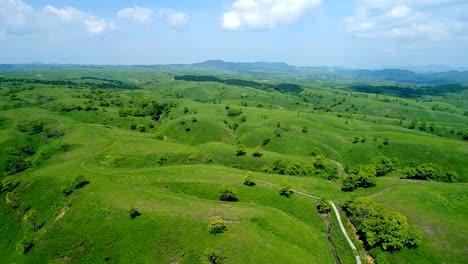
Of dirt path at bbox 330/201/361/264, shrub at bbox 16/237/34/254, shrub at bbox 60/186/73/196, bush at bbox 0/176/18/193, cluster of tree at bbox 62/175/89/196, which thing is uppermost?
cluster of tree at bbox 62/175/89/196

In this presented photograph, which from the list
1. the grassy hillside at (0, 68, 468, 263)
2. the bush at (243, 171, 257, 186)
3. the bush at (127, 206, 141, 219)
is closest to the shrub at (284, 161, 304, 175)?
the grassy hillside at (0, 68, 468, 263)

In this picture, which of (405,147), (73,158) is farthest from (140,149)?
(405,147)

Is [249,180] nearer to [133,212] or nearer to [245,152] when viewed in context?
[133,212]

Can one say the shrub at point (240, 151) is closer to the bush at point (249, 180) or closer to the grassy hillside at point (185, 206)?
the grassy hillside at point (185, 206)

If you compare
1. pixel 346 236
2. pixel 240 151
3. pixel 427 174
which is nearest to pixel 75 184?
pixel 240 151

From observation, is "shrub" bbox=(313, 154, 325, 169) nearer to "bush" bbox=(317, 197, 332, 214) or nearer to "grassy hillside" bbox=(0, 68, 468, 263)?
"grassy hillside" bbox=(0, 68, 468, 263)

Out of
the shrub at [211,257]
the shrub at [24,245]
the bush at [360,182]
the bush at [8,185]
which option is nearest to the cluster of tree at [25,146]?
the bush at [8,185]

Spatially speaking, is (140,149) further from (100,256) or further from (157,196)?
(100,256)
